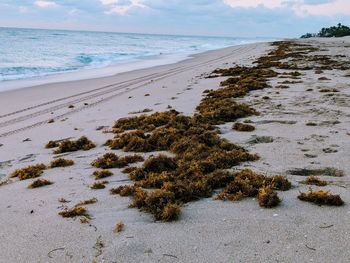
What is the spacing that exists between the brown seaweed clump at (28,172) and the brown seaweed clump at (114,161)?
0.64m

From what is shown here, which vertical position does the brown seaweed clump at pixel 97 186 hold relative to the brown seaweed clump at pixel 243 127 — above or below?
below

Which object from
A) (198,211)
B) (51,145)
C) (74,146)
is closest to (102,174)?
(198,211)

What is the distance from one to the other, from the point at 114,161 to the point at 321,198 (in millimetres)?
2497

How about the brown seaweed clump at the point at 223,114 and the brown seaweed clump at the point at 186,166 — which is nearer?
the brown seaweed clump at the point at 186,166

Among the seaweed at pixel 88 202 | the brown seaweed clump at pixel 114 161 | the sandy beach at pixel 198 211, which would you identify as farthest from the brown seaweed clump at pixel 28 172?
the seaweed at pixel 88 202

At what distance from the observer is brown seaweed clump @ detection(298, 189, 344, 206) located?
3.36m

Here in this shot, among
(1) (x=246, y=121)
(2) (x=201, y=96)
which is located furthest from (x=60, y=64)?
(1) (x=246, y=121)

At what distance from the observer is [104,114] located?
876cm

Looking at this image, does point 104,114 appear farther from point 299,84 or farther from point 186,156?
point 299,84

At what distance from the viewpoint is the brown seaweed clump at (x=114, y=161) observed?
4.85m

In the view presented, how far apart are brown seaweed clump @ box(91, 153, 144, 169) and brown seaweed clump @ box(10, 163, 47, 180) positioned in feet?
2.11

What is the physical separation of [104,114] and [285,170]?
5282mm

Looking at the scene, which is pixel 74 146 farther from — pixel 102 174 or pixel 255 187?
pixel 255 187

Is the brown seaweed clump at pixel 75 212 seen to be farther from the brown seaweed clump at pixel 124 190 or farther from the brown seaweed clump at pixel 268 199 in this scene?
the brown seaweed clump at pixel 268 199
